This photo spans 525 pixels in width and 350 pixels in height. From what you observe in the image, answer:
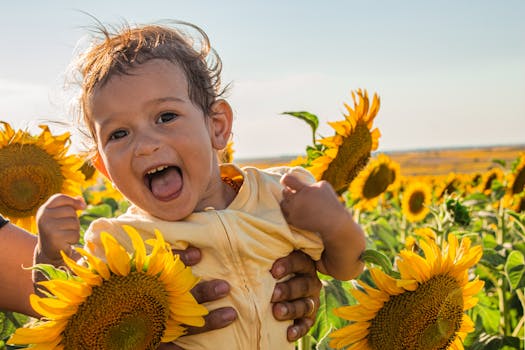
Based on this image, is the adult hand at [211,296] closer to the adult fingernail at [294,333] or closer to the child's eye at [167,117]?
the adult fingernail at [294,333]

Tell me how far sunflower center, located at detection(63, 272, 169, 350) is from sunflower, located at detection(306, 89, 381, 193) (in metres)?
1.39

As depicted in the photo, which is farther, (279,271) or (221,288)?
(279,271)

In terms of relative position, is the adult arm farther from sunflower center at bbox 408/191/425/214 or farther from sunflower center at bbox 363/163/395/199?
sunflower center at bbox 408/191/425/214

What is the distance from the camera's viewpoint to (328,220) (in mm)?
1903

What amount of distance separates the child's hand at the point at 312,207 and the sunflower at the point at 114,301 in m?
0.45

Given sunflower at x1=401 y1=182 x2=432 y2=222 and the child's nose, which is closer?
the child's nose

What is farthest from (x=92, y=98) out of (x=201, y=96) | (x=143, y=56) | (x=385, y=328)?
(x=385, y=328)

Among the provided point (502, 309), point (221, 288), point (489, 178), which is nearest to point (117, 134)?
point (221, 288)

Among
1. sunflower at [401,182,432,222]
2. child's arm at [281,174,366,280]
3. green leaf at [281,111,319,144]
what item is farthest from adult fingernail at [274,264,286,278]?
sunflower at [401,182,432,222]

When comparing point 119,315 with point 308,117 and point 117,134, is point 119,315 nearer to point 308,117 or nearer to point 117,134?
point 117,134

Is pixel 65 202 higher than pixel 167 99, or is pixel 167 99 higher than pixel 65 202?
pixel 167 99

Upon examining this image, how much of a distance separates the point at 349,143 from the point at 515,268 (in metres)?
1.00

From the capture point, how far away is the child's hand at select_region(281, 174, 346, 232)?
191 cm

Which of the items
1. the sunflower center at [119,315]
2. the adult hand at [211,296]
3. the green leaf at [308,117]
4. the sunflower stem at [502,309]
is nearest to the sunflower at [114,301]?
the sunflower center at [119,315]
